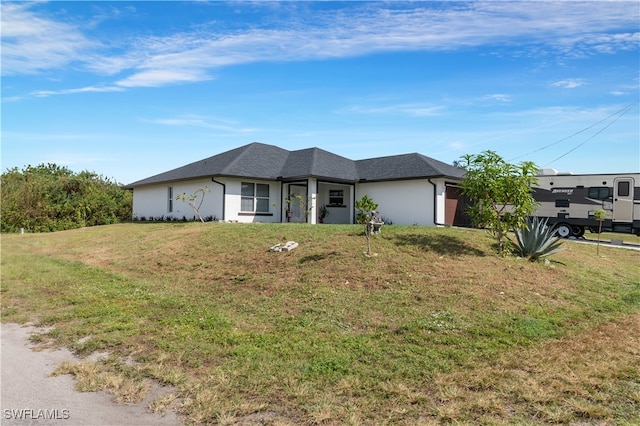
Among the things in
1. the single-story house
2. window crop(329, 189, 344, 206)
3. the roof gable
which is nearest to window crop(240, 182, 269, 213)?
the single-story house

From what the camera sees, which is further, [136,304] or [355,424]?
[136,304]

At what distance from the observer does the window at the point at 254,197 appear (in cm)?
2045

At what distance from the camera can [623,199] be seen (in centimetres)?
→ 1805

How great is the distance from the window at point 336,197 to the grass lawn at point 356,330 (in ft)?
37.1

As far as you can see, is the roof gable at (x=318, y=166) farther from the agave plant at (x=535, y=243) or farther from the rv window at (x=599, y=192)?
the rv window at (x=599, y=192)

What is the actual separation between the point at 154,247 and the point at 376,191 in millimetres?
11824

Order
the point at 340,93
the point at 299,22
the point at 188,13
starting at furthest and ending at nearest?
the point at 340,93 → the point at 299,22 → the point at 188,13

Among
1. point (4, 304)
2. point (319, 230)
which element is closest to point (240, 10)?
point (319, 230)

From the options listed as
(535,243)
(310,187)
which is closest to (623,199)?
(535,243)

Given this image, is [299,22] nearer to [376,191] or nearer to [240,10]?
[240,10]

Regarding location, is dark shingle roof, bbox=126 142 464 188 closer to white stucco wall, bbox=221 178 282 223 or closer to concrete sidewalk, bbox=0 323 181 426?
white stucco wall, bbox=221 178 282 223

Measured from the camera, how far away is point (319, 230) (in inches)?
527
